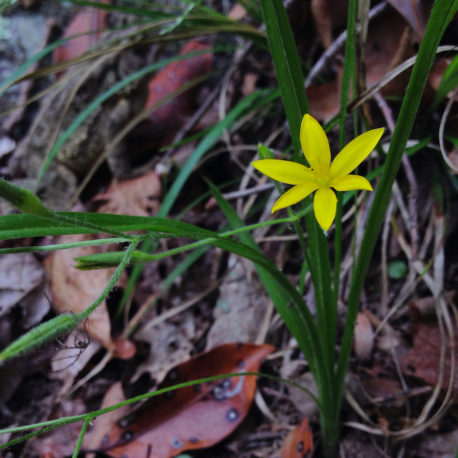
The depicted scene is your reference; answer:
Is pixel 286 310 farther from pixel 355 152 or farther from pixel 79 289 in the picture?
pixel 79 289

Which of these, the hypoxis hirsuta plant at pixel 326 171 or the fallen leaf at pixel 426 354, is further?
the fallen leaf at pixel 426 354

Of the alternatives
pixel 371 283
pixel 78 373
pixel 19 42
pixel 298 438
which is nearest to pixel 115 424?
pixel 78 373

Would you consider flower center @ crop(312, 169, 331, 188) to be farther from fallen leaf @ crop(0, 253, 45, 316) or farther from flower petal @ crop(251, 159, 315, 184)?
fallen leaf @ crop(0, 253, 45, 316)

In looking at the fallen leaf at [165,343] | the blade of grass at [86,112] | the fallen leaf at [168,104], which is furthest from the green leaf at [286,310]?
the fallen leaf at [168,104]

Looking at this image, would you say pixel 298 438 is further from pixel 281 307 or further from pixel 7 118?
pixel 7 118

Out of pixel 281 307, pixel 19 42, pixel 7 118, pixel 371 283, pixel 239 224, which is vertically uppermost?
pixel 19 42

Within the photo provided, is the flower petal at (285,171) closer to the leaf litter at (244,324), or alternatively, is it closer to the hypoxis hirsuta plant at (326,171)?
the hypoxis hirsuta plant at (326,171)

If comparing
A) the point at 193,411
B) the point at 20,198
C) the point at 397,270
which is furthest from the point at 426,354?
the point at 20,198
